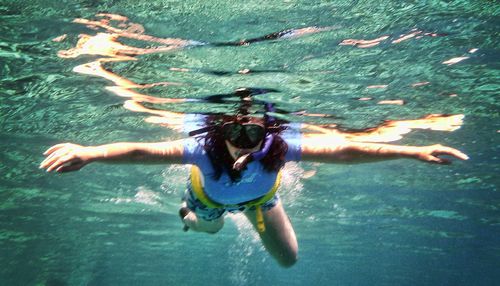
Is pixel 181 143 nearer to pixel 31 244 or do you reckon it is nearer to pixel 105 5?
pixel 105 5

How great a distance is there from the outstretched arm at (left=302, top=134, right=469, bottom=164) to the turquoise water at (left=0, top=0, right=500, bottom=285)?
2.55 metres

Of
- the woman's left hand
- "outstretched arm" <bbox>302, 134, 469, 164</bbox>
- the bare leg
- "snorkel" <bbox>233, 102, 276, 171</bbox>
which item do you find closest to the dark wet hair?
"snorkel" <bbox>233, 102, 276, 171</bbox>

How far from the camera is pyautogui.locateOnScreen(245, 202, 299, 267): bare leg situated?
31.5 ft

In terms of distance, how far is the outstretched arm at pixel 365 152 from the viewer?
254 inches

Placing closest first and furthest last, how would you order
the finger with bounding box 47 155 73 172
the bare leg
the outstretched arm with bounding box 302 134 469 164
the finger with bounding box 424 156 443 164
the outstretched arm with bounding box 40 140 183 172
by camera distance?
the finger with bounding box 47 155 73 172 < the outstretched arm with bounding box 40 140 183 172 < the finger with bounding box 424 156 443 164 < the outstretched arm with bounding box 302 134 469 164 < the bare leg

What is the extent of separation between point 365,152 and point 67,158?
484cm

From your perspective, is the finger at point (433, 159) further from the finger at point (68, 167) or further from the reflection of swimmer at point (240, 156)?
the finger at point (68, 167)

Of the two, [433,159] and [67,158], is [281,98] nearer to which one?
[433,159]

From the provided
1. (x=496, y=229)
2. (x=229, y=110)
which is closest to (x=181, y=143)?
(x=229, y=110)

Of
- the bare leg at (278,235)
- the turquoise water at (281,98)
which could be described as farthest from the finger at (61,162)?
the bare leg at (278,235)

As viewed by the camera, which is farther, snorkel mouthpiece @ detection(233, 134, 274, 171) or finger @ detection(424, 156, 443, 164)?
snorkel mouthpiece @ detection(233, 134, 274, 171)

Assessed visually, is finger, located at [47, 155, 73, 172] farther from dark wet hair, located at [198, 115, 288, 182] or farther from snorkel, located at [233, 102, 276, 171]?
dark wet hair, located at [198, 115, 288, 182]

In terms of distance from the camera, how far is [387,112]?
13.5m

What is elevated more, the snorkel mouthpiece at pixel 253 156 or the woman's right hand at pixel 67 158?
the woman's right hand at pixel 67 158
